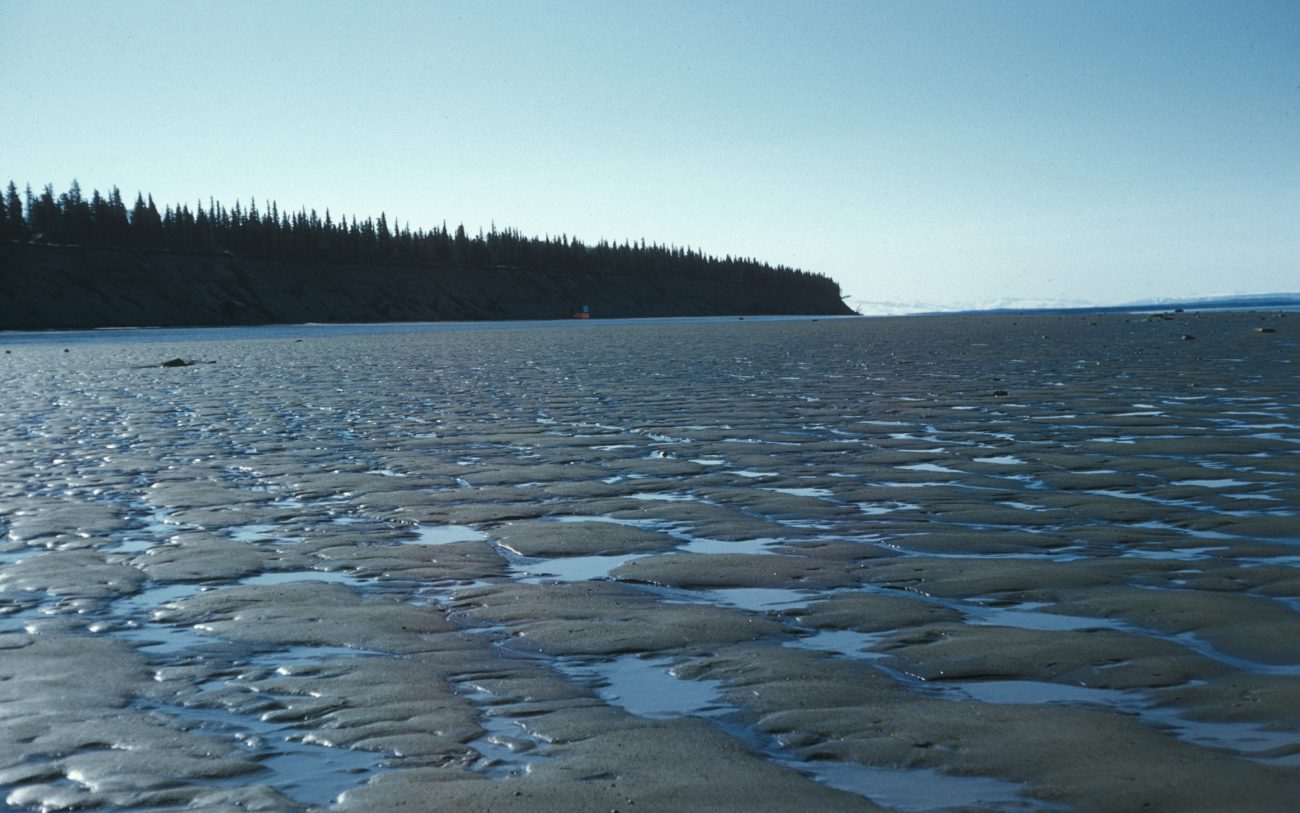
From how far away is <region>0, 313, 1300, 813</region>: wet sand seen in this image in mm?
3652

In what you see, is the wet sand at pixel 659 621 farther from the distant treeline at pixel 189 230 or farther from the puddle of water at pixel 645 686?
the distant treeline at pixel 189 230

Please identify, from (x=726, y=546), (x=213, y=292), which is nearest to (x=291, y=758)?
(x=726, y=546)

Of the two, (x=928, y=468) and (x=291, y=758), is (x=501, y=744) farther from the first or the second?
(x=928, y=468)

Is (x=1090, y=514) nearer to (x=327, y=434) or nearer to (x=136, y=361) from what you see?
(x=327, y=434)

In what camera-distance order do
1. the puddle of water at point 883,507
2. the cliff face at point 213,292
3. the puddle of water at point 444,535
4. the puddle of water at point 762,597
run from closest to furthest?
the puddle of water at point 762,597, the puddle of water at point 444,535, the puddle of water at point 883,507, the cliff face at point 213,292

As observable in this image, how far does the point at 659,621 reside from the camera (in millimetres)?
5609

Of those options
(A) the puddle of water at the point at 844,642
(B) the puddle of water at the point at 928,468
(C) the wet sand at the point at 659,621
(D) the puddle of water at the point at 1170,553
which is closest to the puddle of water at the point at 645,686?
(C) the wet sand at the point at 659,621

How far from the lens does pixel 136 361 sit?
118 ft

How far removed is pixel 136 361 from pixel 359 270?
15361 cm

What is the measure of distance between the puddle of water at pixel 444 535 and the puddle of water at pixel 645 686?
117 inches

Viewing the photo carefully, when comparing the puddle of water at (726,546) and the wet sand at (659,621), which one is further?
the puddle of water at (726,546)

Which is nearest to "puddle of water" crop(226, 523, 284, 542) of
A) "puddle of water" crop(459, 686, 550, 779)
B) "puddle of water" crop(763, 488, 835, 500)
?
"puddle of water" crop(459, 686, 550, 779)

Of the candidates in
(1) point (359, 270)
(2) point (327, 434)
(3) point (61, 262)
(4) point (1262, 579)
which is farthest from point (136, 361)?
(1) point (359, 270)

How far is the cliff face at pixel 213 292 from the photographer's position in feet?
404
